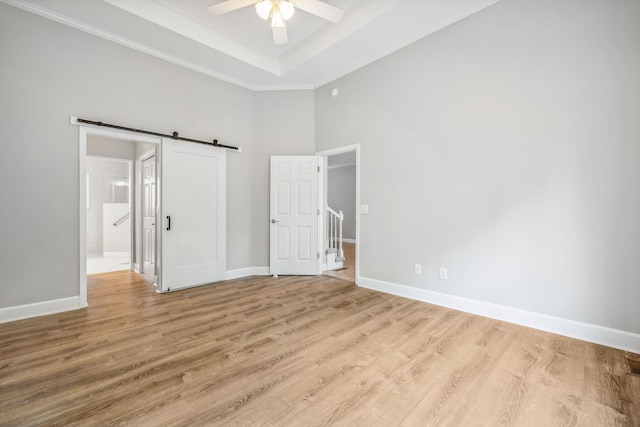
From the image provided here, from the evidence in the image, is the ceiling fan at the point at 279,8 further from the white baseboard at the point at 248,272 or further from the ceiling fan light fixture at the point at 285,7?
the white baseboard at the point at 248,272

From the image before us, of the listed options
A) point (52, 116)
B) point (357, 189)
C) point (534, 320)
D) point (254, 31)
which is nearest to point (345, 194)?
point (357, 189)

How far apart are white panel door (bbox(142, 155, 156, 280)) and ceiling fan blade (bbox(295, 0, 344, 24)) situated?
3.21 m

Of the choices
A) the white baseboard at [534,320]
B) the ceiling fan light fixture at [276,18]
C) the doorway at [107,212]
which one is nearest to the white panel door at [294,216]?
the white baseboard at [534,320]

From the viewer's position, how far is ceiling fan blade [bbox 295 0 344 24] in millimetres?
2545

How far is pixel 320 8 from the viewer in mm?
2643

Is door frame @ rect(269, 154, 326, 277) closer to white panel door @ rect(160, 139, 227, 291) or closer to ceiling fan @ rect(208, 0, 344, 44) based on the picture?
white panel door @ rect(160, 139, 227, 291)

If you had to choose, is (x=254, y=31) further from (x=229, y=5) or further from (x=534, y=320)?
(x=534, y=320)

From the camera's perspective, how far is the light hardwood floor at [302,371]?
1.53 metres

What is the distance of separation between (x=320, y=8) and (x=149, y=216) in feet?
13.2

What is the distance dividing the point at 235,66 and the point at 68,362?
4033 millimetres

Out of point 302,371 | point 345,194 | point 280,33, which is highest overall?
point 280,33

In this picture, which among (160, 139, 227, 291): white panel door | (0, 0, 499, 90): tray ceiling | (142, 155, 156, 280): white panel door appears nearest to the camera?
(0, 0, 499, 90): tray ceiling

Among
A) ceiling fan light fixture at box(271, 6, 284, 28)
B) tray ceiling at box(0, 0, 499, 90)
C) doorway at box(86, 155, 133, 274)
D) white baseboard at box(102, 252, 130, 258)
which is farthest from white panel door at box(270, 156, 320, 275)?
white baseboard at box(102, 252, 130, 258)

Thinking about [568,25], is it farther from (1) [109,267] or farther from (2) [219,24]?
(1) [109,267]
